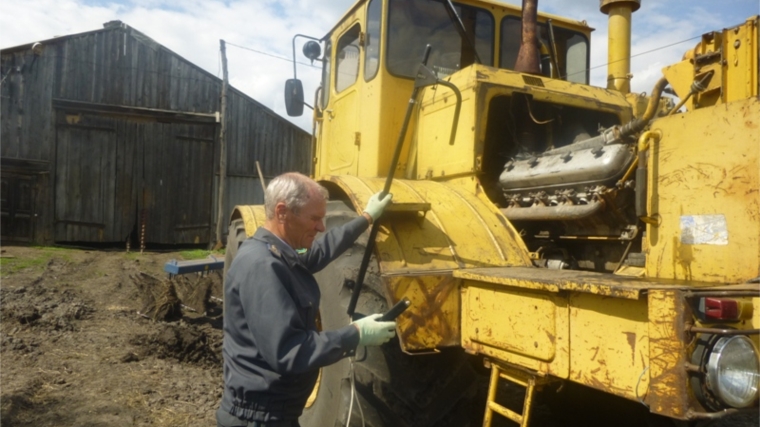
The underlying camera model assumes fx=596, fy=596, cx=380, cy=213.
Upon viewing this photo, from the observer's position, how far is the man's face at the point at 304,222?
2396mm

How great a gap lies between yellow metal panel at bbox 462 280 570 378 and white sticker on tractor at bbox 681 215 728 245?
0.67 meters

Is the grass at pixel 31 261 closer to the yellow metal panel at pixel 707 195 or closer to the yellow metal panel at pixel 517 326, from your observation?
the yellow metal panel at pixel 517 326

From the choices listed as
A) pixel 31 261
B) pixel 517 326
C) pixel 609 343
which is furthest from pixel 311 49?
pixel 31 261

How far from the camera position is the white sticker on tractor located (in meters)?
2.34

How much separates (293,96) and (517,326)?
3.94m

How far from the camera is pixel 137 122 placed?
14648 mm

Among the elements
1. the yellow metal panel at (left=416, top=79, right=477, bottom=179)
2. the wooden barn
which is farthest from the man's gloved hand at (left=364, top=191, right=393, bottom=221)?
the wooden barn

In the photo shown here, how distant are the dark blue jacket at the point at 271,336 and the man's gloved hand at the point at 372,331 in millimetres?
59

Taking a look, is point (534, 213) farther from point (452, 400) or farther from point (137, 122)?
point (137, 122)

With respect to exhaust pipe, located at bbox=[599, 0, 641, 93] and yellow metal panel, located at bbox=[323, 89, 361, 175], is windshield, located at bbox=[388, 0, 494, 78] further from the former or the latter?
exhaust pipe, located at bbox=[599, 0, 641, 93]

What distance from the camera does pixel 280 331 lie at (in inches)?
79.4

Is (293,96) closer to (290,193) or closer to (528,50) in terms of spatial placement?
(528,50)

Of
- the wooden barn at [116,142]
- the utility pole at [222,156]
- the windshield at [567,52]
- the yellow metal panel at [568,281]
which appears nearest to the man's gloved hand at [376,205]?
the yellow metal panel at [568,281]

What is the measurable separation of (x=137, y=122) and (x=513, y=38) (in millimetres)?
12023
